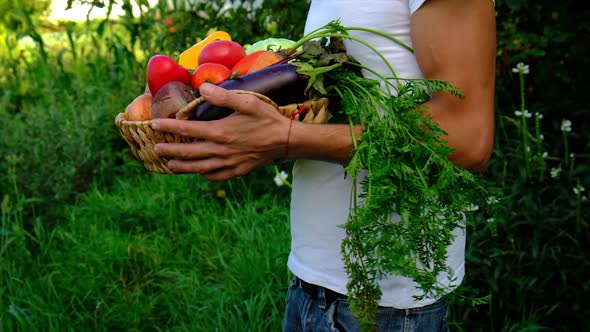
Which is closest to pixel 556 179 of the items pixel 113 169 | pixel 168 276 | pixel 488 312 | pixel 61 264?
pixel 488 312

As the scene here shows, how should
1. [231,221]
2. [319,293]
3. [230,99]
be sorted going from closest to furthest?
[230,99] → [319,293] → [231,221]

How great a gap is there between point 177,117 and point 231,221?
2377 mm


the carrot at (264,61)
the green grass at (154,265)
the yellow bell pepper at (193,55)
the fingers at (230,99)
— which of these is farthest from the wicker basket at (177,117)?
the green grass at (154,265)

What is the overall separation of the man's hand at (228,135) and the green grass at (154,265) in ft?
4.99

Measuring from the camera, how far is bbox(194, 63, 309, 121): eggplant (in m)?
1.20

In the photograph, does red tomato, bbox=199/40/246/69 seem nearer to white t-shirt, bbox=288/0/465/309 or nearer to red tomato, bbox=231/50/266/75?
red tomato, bbox=231/50/266/75

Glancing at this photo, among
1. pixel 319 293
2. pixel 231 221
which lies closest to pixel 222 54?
pixel 319 293

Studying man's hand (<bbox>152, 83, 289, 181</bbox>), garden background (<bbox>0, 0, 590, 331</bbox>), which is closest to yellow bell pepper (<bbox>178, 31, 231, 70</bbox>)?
man's hand (<bbox>152, 83, 289, 181</bbox>)

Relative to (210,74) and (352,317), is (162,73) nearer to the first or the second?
(210,74)

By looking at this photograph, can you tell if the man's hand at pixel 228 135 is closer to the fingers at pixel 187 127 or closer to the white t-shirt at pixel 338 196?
the fingers at pixel 187 127

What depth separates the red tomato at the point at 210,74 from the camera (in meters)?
1.28

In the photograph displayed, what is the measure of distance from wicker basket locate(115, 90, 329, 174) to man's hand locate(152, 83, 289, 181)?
0.02 metres

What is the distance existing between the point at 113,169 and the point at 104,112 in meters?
0.54

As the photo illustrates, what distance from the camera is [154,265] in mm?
3307
